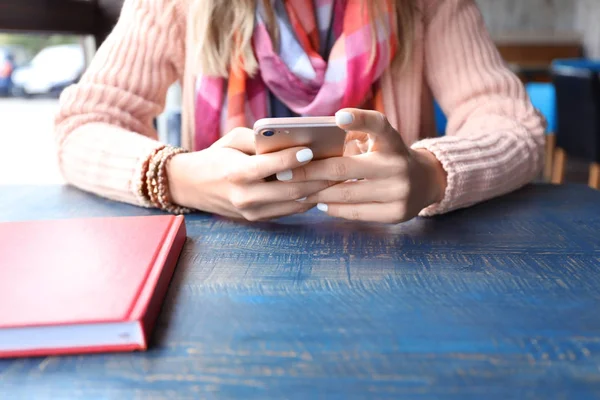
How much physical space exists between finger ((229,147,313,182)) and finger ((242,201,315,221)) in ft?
0.15

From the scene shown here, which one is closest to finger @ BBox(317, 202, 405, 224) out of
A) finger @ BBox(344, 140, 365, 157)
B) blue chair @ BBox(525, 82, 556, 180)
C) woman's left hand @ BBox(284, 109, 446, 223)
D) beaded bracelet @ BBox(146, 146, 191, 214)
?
woman's left hand @ BBox(284, 109, 446, 223)

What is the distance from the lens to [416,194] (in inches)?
23.0

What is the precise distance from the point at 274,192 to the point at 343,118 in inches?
5.4

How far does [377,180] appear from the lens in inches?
22.4

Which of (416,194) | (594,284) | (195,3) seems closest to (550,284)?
(594,284)

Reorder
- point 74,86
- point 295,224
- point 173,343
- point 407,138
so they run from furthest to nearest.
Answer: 1. point 407,138
2. point 74,86
3. point 295,224
4. point 173,343

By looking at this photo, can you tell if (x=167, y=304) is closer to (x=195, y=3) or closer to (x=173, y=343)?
(x=173, y=343)

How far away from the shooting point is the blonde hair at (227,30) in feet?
2.71

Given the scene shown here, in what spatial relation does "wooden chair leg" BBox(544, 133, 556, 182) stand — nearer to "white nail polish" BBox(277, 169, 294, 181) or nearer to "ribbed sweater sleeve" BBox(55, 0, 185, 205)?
"ribbed sweater sleeve" BBox(55, 0, 185, 205)

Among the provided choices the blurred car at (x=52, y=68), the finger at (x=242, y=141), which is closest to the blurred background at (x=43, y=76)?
the blurred car at (x=52, y=68)

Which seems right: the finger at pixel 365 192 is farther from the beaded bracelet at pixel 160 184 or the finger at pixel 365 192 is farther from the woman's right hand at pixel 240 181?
the beaded bracelet at pixel 160 184

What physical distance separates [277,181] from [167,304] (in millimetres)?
207

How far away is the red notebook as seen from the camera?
34 cm

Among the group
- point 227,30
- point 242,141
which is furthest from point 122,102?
point 242,141
